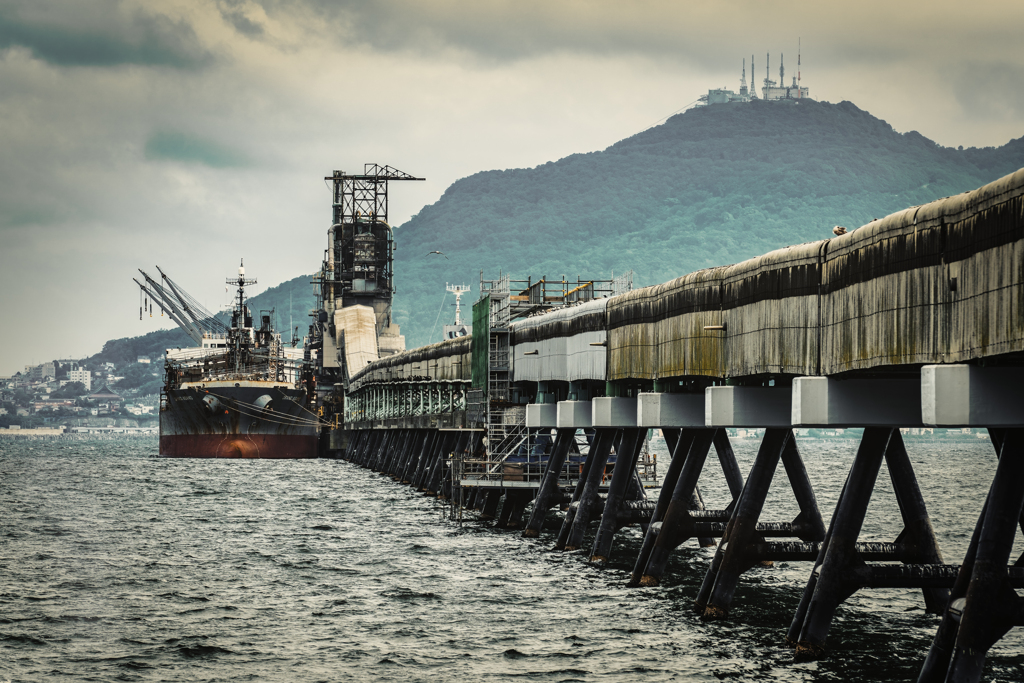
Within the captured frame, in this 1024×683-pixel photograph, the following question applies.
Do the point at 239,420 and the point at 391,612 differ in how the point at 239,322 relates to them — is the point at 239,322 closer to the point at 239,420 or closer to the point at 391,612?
the point at 239,420

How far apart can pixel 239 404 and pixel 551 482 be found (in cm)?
9233

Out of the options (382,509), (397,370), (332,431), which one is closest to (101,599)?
(382,509)

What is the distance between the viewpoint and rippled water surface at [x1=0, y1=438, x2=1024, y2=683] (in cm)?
2406

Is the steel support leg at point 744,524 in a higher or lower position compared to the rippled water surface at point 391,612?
higher

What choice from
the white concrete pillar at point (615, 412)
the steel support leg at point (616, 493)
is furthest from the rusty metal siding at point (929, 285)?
the steel support leg at point (616, 493)

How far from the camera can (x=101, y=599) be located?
3384 centimetres

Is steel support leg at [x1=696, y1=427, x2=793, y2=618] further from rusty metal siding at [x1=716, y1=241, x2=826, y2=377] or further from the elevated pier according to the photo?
rusty metal siding at [x1=716, y1=241, x2=826, y2=377]

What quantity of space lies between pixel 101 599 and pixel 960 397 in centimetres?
2572

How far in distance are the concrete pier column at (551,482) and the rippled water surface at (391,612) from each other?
0.98 meters

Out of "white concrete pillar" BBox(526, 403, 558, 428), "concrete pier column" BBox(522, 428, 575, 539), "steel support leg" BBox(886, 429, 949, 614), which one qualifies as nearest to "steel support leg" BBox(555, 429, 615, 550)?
"concrete pier column" BBox(522, 428, 575, 539)

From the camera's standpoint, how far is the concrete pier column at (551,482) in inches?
1770

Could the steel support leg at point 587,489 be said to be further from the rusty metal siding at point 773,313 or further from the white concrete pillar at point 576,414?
the rusty metal siding at point 773,313

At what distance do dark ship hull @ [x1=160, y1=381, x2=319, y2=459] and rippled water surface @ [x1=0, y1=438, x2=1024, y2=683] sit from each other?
7269 cm

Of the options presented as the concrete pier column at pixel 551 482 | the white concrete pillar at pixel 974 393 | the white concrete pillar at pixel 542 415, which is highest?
the white concrete pillar at pixel 974 393
